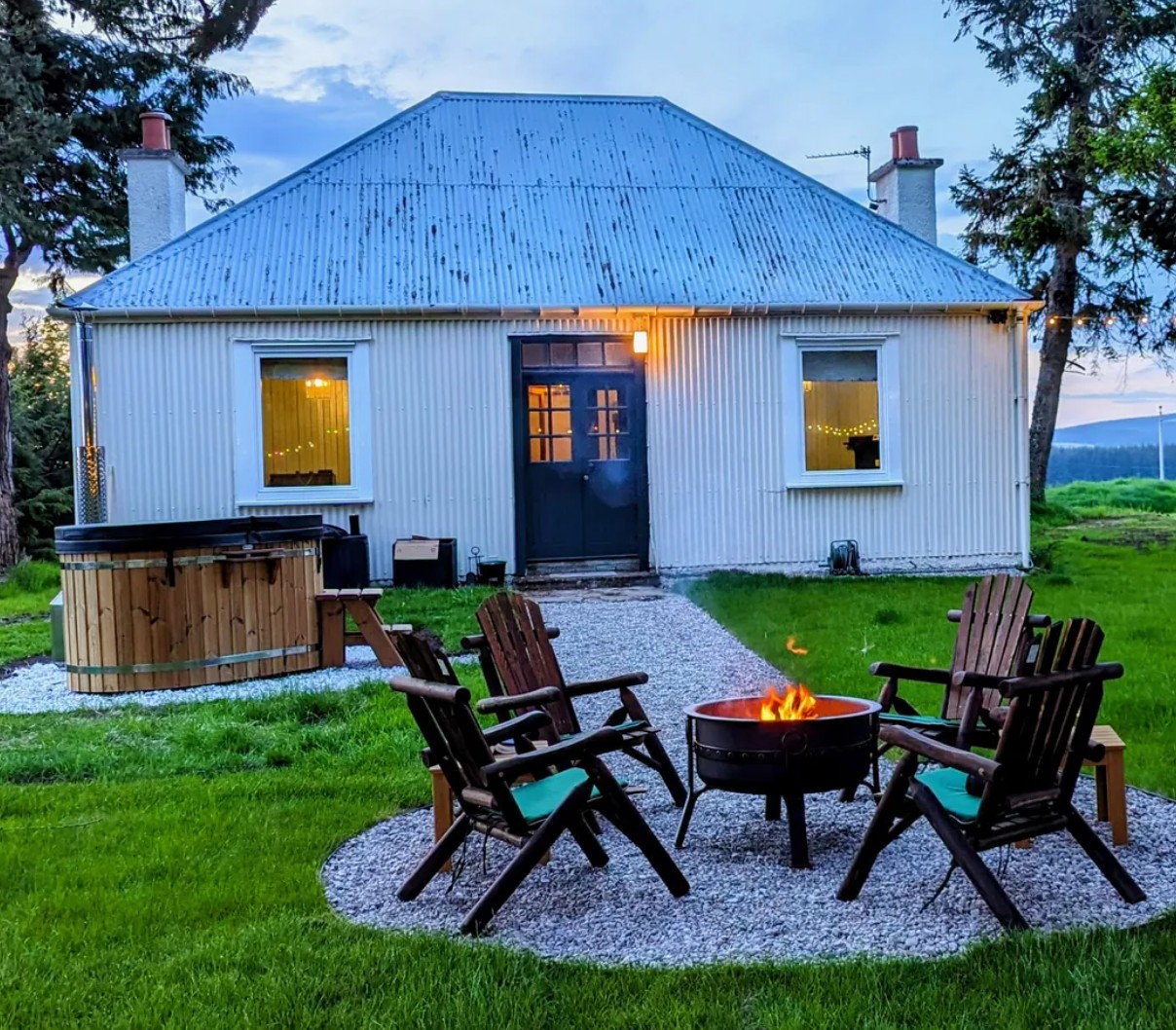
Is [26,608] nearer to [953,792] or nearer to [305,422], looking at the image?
[305,422]

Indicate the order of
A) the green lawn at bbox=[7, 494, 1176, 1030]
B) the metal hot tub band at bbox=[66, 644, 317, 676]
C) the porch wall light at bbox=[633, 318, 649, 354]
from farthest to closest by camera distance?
1. the porch wall light at bbox=[633, 318, 649, 354]
2. the metal hot tub band at bbox=[66, 644, 317, 676]
3. the green lawn at bbox=[7, 494, 1176, 1030]

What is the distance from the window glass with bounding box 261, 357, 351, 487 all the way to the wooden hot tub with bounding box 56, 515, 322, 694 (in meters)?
4.26

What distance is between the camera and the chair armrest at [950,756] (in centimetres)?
337

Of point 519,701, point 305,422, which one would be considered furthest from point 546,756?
point 305,422

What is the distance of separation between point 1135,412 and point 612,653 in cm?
3163

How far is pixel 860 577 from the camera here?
1202 centimetres

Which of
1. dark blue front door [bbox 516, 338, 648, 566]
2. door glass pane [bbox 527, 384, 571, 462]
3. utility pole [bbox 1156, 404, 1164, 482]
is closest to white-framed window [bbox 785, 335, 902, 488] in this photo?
dark blue front door [bbox 516, 338, 648, 566]

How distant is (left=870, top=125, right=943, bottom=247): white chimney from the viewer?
45.9 ft

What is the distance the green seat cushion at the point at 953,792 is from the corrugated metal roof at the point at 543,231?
28.2 ft

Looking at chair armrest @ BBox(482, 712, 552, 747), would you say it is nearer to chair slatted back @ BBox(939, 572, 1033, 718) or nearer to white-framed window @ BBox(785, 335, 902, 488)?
chair slatted back @ BBox(939, 572, 1033, 718)

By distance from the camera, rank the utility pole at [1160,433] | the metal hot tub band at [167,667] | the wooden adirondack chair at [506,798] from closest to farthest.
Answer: the wooden adirondack chair at [506,798] < the metal hot tub band at [167,667] < the utility pole at [1160,433]

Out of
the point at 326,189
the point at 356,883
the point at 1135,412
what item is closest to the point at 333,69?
the point at 326,189

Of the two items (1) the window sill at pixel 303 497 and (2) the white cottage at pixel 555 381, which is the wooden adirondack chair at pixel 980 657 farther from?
(1) the window sill at pixel 303 497

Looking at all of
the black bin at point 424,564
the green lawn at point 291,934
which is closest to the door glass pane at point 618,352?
the black bin at point 424,564
